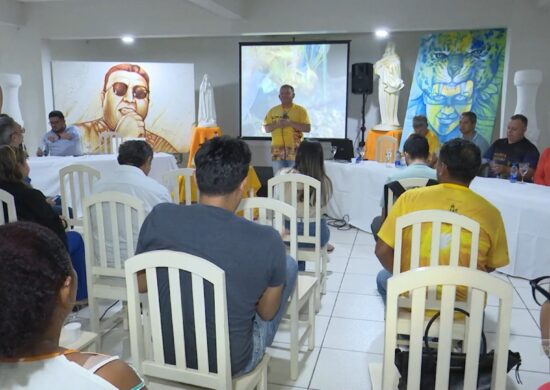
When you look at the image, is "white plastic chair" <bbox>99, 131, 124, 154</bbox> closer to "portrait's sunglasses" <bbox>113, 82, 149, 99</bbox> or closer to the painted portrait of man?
the painted portrait of man


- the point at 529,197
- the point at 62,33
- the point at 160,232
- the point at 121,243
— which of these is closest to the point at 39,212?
the point at 121,243

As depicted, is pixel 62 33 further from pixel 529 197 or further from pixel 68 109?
pixel 529 197

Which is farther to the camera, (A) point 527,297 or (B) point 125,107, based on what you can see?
(B) point 125,107

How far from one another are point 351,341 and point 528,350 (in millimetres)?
967

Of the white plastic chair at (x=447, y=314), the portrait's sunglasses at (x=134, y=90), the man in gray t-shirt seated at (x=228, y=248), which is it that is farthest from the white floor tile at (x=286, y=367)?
the portrait's sunglasses at (x=134, y=90)

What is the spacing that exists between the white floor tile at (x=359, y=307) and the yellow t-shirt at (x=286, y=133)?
2.59m

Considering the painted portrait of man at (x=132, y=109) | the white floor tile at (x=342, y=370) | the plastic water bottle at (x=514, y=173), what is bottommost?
the white floor tile at (x=342, y=370)

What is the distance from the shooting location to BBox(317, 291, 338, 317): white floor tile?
306 centimetres

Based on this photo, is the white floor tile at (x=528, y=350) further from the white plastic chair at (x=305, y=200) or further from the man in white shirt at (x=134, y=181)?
the man in white shirt at (x=134, y=181)

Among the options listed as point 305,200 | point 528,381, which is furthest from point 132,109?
point 528,381

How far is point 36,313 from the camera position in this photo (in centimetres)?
81

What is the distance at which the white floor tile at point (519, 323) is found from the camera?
2.79 metres

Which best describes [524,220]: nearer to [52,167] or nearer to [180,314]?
[180,314]

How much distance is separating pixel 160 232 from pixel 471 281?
97 centimetres
